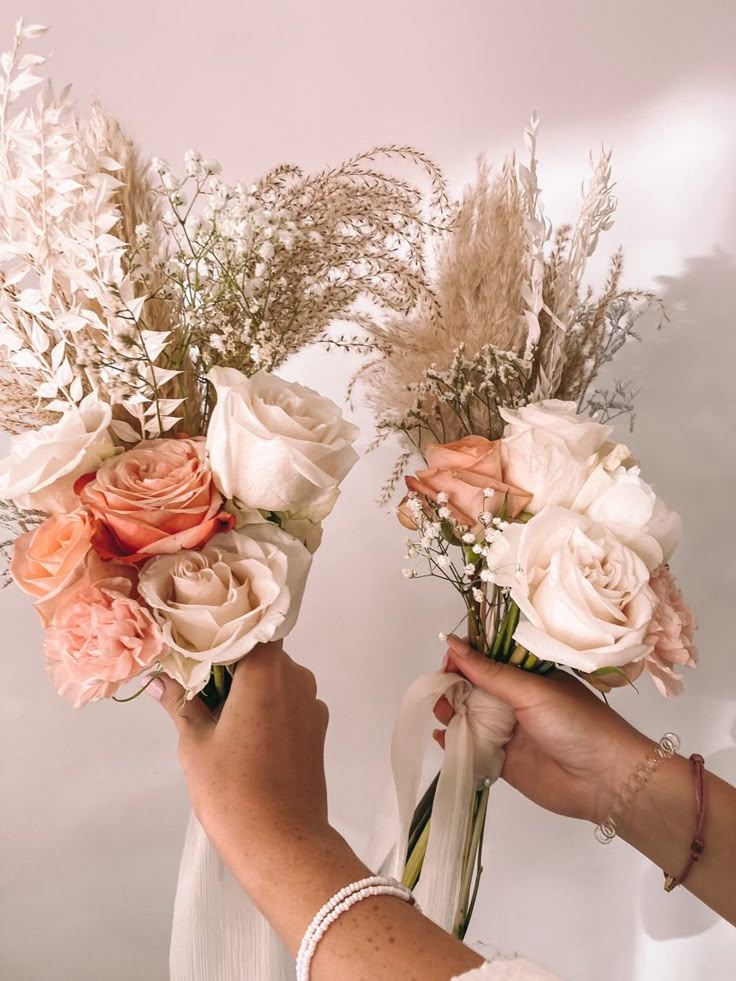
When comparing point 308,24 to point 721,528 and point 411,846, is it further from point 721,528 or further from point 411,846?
point 411,846

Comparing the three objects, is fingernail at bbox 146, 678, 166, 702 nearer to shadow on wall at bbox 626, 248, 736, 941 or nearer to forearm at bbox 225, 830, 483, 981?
forearm at bbox 225, 830, 483, 981

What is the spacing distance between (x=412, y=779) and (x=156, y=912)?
670 mm

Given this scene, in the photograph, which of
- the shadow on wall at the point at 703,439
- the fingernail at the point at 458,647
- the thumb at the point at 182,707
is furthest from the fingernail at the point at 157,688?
the shadow on wall at the point at 703,439

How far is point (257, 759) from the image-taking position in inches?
28.6

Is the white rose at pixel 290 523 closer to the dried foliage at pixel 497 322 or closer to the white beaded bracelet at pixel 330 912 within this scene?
the dried foliage at pixel 497 322

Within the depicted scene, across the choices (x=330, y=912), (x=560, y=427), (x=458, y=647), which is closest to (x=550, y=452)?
(x=560, y=427)

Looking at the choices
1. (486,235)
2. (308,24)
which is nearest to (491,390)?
(486,235)

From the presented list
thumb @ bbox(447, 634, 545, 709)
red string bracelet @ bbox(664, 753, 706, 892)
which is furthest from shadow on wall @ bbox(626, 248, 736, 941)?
thumb @ bbox(447, 634, 545, 709)

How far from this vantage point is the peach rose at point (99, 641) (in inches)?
26.5

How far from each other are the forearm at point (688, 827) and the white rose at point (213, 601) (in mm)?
501

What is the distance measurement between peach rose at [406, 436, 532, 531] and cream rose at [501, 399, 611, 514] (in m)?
0.01

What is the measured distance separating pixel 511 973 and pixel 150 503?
0.47m

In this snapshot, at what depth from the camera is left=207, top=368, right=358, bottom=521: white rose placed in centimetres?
70

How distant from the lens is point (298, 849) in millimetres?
670
